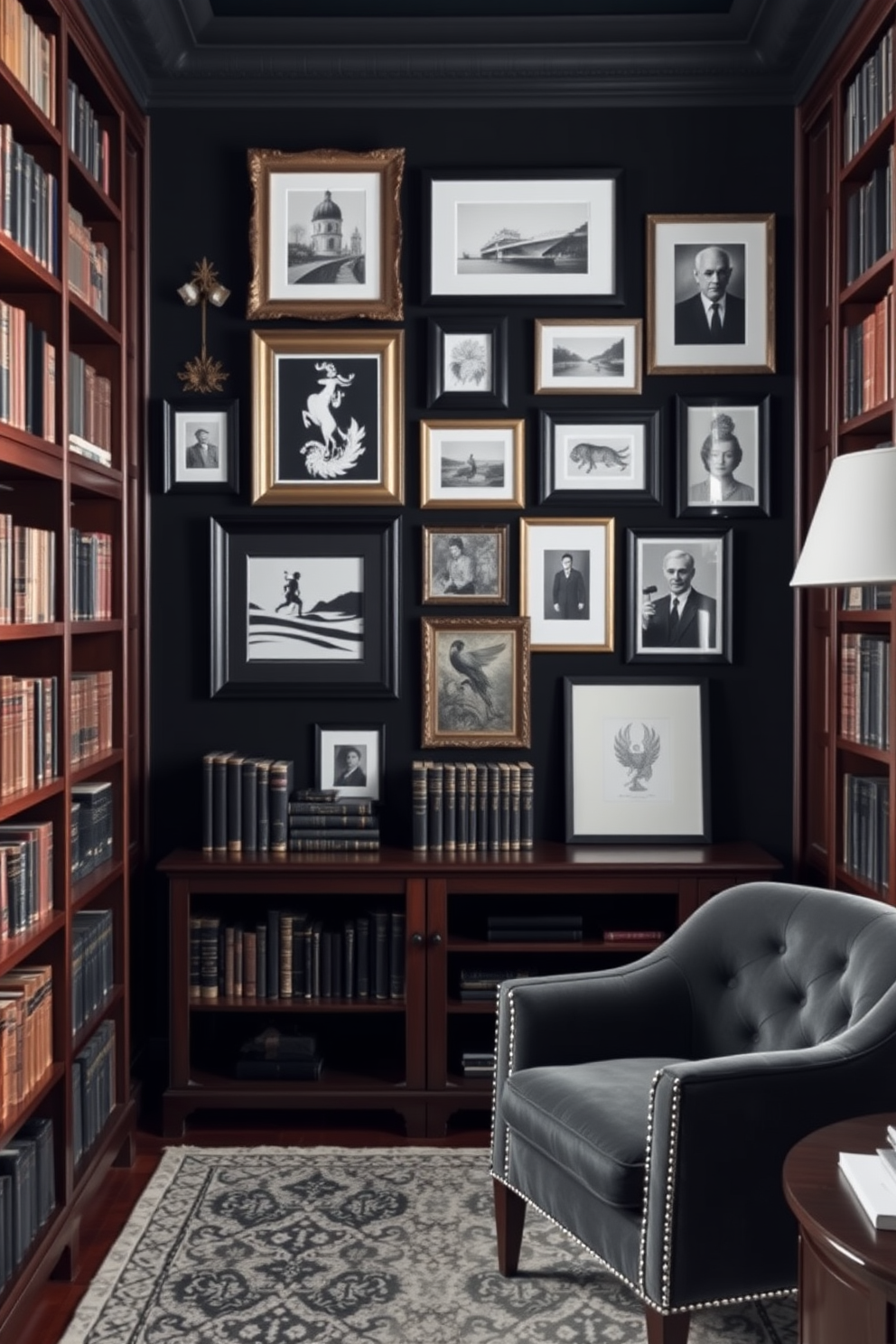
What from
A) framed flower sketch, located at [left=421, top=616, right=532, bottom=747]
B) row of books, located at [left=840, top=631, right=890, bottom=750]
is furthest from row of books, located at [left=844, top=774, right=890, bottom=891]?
framed flower sketch, located at [left=421, top=616, right=532, bottom=747]

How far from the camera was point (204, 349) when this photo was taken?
4.31 meters

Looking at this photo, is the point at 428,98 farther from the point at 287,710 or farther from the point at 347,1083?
the point at 347,1083

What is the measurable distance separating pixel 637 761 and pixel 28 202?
8.09 feet

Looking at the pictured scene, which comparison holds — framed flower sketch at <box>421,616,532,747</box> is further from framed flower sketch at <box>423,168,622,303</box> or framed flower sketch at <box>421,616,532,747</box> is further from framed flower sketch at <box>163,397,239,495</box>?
framed flower sketch at <box>423,168,622,303</box>

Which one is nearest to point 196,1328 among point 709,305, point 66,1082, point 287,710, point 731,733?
point 66,1082

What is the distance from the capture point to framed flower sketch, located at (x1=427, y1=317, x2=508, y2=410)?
14.2ft

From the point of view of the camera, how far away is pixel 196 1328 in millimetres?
2826

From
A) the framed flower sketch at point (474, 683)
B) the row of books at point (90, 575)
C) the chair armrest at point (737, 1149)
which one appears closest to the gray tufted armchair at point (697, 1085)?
the chair armrest at point (737, 1149)

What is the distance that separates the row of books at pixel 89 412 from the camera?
3.39 metres

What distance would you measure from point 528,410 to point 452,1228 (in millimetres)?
2463

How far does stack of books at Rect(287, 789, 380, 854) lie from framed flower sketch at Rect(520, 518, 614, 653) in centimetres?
80

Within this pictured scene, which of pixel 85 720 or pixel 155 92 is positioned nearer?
pixel 85 720

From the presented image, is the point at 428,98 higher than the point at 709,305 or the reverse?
higher

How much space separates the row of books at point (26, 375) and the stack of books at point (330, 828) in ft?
4.97
